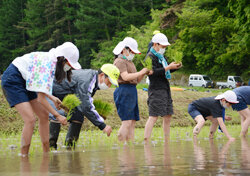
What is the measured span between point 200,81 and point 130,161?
42801 millimetres

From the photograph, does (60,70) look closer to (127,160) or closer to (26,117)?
(26,117)

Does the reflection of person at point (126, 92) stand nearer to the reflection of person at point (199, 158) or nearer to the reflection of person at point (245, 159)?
the reflection of person at point (199, 158)

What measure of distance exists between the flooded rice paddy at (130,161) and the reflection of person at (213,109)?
2136 millimetres

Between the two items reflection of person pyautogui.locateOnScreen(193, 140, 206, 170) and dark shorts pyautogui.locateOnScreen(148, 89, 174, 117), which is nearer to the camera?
reflection of person pyautogui.locateOnScreen(193, 140, 206, 170)

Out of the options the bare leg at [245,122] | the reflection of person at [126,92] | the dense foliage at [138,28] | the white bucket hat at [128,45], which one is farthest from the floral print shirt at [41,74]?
the dense foliage at [138,28]

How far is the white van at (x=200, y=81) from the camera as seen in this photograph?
47688mm

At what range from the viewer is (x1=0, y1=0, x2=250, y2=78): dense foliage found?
146 ft

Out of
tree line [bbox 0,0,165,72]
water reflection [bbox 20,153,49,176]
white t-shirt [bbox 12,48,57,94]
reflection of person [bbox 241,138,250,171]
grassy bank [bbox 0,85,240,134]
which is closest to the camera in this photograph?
water reflection [bbox 20,153,49,176]

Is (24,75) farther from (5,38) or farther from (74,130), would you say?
(5,38)

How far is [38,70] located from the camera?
6.23 metres

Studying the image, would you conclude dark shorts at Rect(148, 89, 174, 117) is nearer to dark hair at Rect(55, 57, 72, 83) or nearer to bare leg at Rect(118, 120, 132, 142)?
bare leg at Rect(118, 120, 132, 142)

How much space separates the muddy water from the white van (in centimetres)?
4077

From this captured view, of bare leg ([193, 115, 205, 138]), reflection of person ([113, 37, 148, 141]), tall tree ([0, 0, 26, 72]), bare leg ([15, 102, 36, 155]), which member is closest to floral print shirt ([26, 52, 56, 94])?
bare leg ([15, 102, 36, 155])

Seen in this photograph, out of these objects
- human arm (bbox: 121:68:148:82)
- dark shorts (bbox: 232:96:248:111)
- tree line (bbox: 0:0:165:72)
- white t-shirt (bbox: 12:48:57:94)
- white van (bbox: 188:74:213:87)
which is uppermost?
tree line (bbox: 0:0:165:72)
